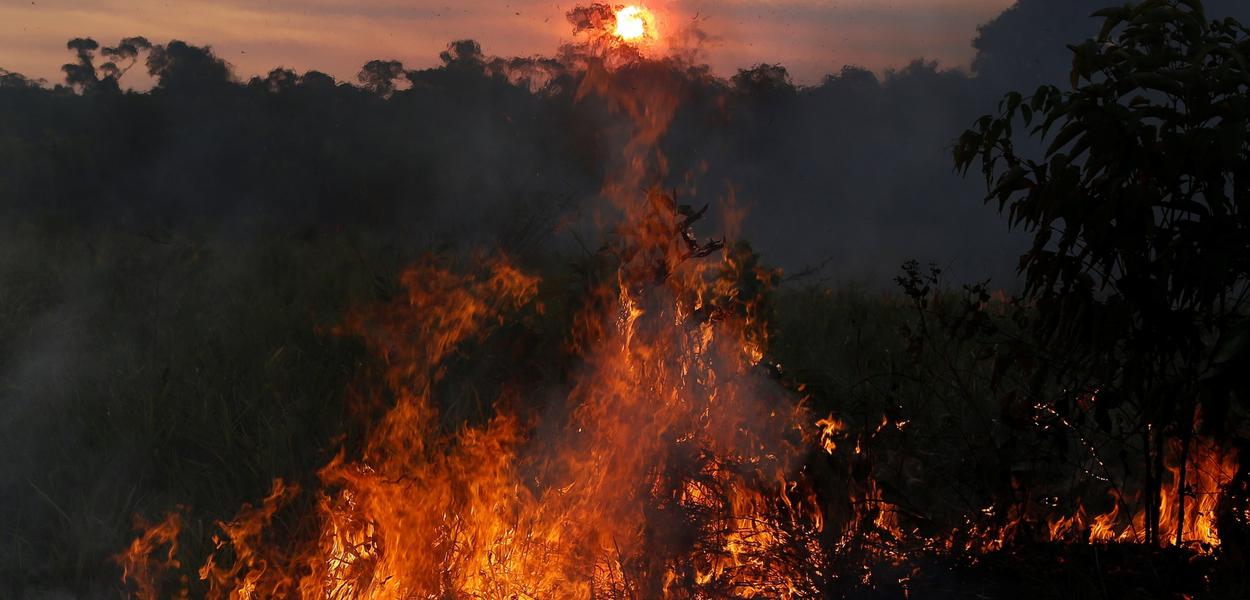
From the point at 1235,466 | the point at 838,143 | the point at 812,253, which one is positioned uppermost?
the point at 1235,466

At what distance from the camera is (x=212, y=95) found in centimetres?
2366

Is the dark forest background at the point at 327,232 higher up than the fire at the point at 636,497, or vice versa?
the fire at the point at 636,497

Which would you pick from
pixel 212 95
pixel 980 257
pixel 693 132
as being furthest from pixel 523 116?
pixel 980 257

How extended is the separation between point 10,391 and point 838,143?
2949cm

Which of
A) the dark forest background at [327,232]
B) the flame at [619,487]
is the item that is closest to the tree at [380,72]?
the dark forest background at [327,232]

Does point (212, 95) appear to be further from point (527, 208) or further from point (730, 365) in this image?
point (730, 365)

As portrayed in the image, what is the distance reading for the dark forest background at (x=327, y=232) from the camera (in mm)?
4566

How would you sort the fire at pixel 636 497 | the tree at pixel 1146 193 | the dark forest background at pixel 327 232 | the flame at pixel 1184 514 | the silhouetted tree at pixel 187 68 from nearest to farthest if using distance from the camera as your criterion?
the tree at pixel 1146 193
the fire at pixel 636 497
the flame at pixel 1184 514
the dark forest background at pixel 327 232
the silhouetted tree at pixel 187 68

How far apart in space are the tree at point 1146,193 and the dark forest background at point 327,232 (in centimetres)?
62

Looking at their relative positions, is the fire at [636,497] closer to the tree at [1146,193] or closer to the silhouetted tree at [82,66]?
the tree at [1146,193]

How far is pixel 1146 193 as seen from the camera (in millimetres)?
2877

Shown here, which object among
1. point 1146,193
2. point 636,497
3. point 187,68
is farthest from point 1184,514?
point 187,68

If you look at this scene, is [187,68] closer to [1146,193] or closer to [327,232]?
[327,232]

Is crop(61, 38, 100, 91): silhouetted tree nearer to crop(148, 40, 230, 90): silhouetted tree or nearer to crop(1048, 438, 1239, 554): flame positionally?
crop(148, 40, 230, 90): silhouetted tree
